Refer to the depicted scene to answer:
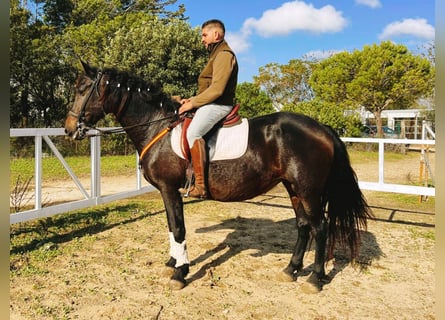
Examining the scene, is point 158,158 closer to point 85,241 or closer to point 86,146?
point 85,241

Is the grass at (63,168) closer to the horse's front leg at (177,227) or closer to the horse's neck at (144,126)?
the horse's neck at (144,126)

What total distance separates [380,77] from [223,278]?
2251cm

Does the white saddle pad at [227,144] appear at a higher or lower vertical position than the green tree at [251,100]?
lower

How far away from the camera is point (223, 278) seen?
3.82 metres

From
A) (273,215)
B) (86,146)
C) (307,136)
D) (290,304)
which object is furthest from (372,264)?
(86,146)

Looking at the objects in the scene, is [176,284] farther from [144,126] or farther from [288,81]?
[288,81]

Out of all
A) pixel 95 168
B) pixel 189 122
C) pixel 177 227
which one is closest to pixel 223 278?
pixel 177 227

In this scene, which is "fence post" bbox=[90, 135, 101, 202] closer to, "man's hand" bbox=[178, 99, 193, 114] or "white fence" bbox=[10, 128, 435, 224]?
"white fence" bbox=[10, 128, 435, 224]

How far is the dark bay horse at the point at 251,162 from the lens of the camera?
11.5 feet

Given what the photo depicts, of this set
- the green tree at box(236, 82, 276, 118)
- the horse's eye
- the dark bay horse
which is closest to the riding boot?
the dark bay horse

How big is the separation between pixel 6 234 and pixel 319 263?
332 centimetres

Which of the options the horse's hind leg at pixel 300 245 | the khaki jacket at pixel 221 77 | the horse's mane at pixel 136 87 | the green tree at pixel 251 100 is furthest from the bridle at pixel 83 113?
the green tree at pixel 251 100

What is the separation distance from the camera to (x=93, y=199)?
6.02 metres

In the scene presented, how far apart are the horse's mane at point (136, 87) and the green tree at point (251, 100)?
1565 cm
